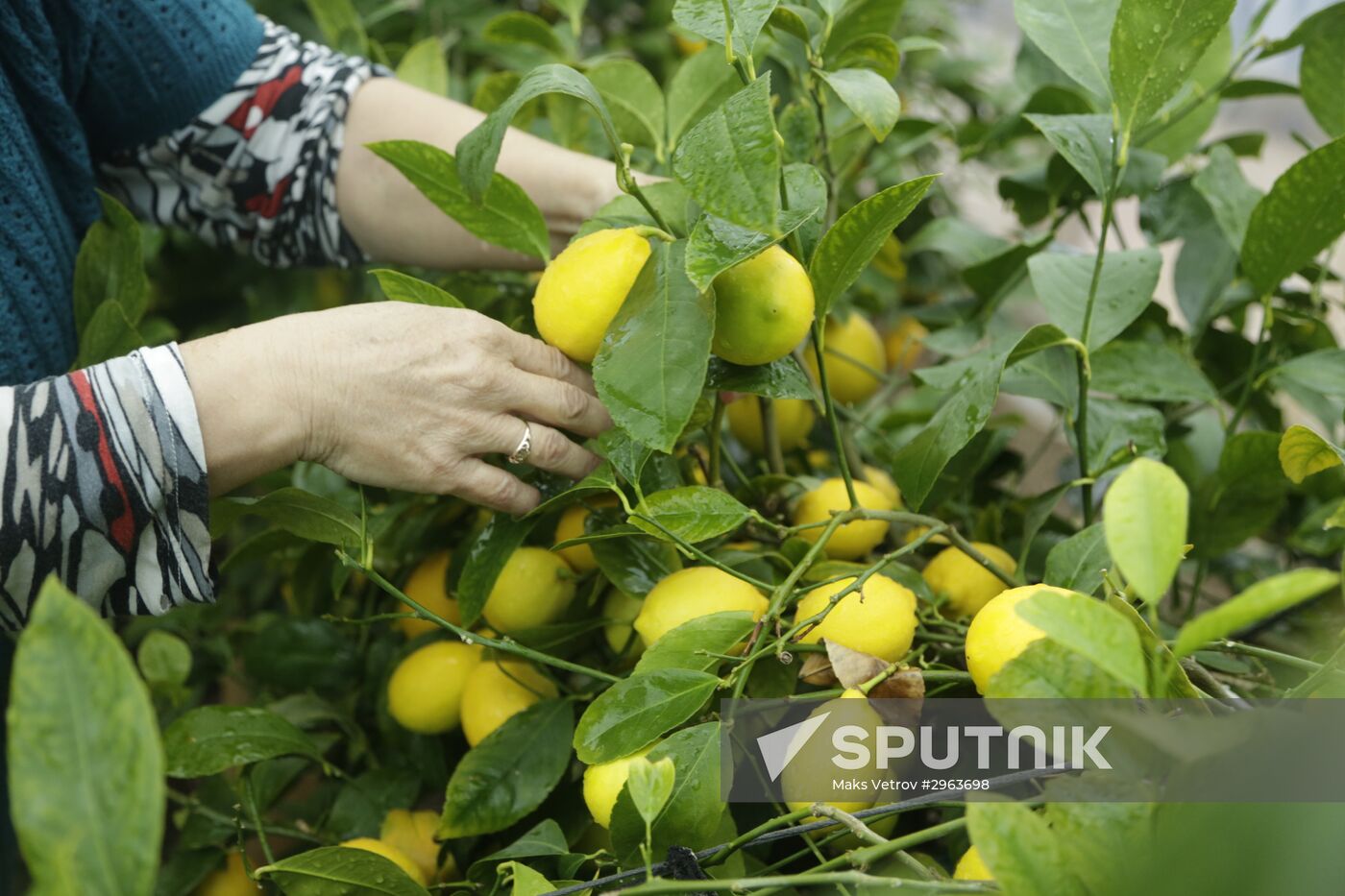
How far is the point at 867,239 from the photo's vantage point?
1.71 ft

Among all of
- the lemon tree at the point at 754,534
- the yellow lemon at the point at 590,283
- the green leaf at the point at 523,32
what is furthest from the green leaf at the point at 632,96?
the yellow lemon at the point at 590,283

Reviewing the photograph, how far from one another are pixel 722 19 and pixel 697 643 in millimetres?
298

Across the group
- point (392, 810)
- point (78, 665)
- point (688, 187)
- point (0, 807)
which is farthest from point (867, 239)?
point (0, 807)

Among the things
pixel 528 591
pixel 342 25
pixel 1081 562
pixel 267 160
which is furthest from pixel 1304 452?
pixel 342 25

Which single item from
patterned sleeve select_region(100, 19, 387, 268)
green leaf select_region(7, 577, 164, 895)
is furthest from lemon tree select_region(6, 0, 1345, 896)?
patterned sleeve select_region(100, 19, 387, 268)

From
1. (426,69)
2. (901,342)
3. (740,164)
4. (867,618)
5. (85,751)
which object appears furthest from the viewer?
(901,342)

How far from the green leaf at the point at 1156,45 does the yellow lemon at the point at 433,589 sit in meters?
0.51

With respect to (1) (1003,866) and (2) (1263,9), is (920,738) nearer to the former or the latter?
(1) (1003,866)

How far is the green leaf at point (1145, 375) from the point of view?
2.33 ft

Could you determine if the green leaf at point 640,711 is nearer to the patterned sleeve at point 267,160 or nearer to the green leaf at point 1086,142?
the green leaf at point 1086,142

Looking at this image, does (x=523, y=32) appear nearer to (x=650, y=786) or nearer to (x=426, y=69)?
(x=426, y=69)

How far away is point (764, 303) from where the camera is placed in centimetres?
52

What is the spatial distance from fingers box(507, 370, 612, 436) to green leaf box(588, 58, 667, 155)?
244 millimetres

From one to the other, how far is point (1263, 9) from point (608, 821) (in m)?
0.68
